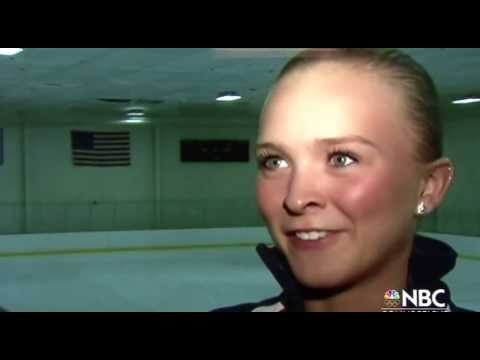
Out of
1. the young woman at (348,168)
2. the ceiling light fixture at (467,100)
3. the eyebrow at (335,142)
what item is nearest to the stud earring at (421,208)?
the young woman at (348,168)

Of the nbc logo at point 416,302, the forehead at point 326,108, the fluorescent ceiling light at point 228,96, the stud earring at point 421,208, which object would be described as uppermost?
the fluorescent ceiling light at point 228,96

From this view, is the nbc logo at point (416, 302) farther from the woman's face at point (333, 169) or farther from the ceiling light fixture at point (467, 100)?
the ceiling light fixture at point (467, 100)

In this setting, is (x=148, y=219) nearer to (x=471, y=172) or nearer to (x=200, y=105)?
(x=200, y=105)

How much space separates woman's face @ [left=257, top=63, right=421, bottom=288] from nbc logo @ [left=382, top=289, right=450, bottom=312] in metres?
0.43

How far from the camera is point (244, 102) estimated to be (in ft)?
35.6

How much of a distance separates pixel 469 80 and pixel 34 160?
8321 mm

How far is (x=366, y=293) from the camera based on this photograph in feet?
12.5

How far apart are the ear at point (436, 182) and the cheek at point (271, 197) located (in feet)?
2.05

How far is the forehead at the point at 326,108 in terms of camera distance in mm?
3363

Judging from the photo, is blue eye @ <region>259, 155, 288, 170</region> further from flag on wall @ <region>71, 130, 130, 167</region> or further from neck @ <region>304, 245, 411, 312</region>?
flag on wall @ <region>71, 130, 130, 167</region>

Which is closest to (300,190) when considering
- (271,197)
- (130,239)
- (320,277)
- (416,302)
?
(271,197)

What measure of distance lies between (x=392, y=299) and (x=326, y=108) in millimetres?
1073

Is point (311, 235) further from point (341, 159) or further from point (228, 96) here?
point (228, 96)
